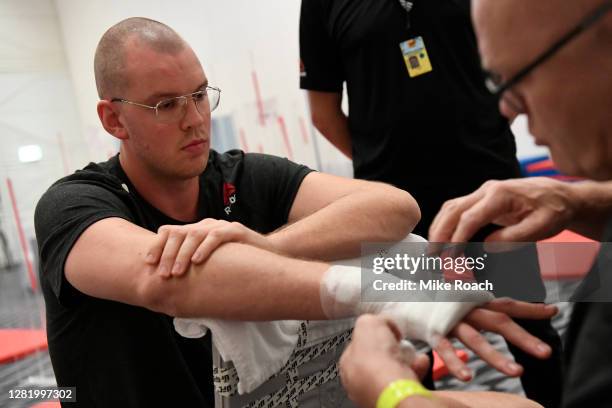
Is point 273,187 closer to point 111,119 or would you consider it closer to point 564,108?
point 111,119

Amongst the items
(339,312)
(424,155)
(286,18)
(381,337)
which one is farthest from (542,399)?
(286,18)

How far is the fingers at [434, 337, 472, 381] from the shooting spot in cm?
70

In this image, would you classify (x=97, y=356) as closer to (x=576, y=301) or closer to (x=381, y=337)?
(x=381, y=337)

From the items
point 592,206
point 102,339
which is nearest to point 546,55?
point 592,206

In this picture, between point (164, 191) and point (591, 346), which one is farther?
point (164, 191)

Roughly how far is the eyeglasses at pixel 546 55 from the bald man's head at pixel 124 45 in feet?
3.27

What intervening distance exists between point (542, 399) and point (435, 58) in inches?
41.4

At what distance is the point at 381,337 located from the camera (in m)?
0.73

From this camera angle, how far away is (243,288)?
37.4 inches

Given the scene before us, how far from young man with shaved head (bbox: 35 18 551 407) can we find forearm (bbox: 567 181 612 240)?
317 millimetres

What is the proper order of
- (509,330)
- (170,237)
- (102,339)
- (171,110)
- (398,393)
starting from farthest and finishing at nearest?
1. (171,110)
2. (102,339)
3. (170,237)
4. (509,330)
5. (398,393)

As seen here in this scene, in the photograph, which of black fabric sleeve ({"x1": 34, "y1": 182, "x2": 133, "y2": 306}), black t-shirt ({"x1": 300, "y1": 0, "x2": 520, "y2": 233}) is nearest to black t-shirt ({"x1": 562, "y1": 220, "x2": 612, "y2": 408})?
black fabric sleeve ({"x1": 34, "y1": 182, "x2": 133, "y2": 306})

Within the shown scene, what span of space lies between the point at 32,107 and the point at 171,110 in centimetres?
437

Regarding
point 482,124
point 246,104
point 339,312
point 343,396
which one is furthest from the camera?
point 246,104
